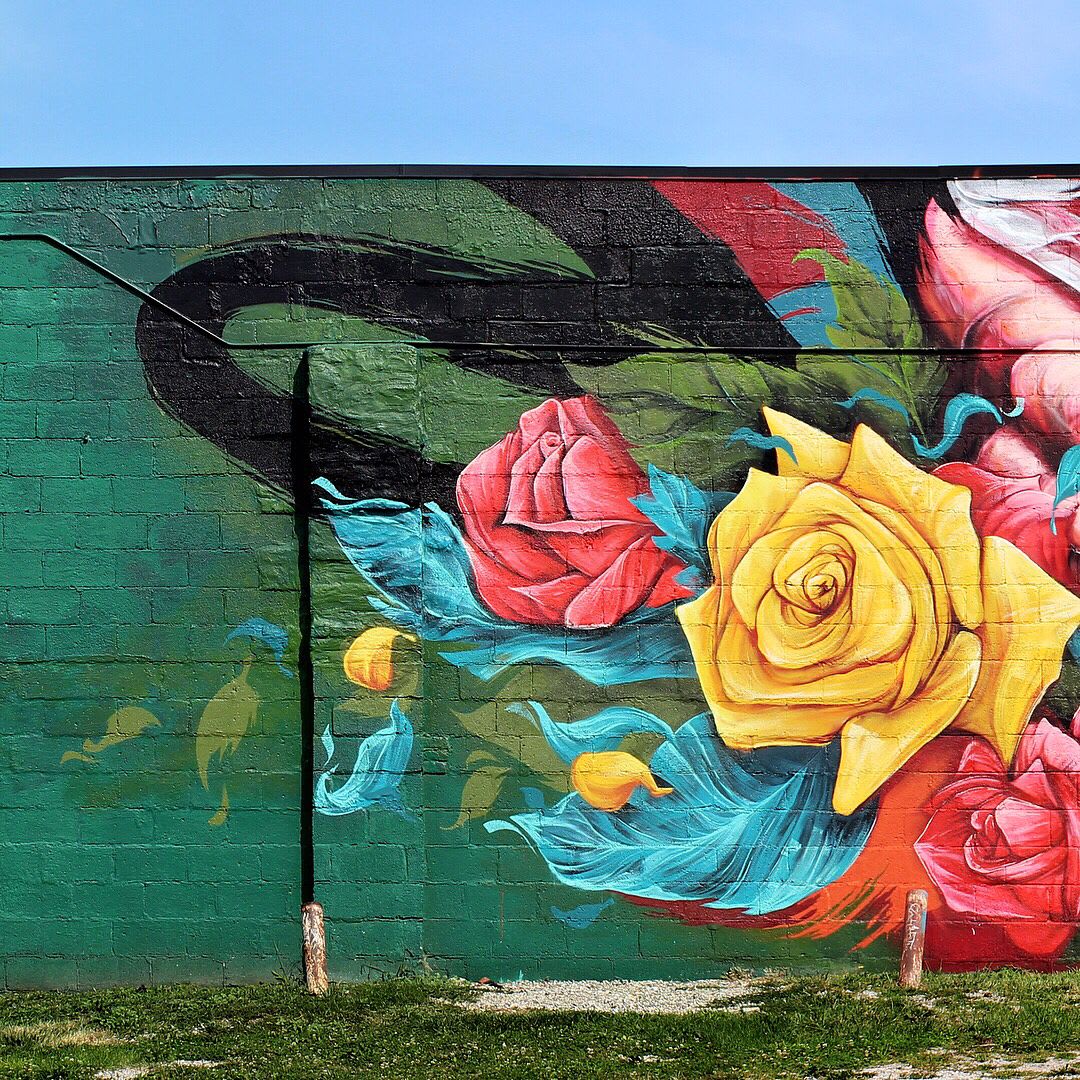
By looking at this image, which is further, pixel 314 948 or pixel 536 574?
pixel 536 574

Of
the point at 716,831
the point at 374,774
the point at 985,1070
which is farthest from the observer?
the point at 716,831

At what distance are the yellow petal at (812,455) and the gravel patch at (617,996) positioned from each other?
118 inches

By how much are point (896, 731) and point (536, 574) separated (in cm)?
234

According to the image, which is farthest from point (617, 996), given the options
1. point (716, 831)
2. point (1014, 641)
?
point (1014, 641)

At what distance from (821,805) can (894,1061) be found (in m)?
1.68

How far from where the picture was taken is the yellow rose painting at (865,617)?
7.27 meters

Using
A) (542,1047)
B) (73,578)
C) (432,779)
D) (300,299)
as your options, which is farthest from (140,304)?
(542,1047)

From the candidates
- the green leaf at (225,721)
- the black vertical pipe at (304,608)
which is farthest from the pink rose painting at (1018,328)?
the green leaf at (225,721)

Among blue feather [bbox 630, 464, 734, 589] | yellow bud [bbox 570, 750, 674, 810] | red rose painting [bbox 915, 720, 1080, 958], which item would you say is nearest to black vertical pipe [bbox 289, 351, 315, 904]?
yellow bud [bbox 570, 750, 674, 810]

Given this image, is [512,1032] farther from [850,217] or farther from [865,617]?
[850,217]

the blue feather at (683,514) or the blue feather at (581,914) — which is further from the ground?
the blue feather at (683,514)

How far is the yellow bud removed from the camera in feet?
23.8

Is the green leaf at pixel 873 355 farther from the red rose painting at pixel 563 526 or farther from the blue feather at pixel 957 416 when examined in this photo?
the red rose painting at pixel 563 526

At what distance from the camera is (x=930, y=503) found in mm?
7348
